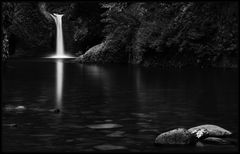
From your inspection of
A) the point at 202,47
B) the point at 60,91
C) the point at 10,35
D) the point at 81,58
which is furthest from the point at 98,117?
the point at 10,35

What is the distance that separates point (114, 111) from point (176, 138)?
7.02m

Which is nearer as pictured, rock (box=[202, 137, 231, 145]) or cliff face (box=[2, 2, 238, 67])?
rock (box=[202, 137, 231, 145])

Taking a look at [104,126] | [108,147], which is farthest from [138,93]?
[108,147]

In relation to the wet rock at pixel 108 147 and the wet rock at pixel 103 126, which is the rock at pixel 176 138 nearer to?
the wet rock at pixel 108 147

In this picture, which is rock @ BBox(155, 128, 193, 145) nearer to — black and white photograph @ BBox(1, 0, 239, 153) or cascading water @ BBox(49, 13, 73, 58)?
black and white photograph @ BBox(1, 0, 239, 153)

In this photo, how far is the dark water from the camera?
15.6 meters

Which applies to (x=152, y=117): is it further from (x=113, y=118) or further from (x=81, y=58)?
(x=81, y=58)

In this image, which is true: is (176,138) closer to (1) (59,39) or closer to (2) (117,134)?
(2) (117,134)

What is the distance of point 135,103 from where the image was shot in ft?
81.9

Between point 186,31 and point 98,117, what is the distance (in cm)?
3203

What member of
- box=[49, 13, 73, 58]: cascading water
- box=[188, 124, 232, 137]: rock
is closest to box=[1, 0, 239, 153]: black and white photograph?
box=[188, 124, 232, 137]: rock

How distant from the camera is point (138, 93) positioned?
29.3 meters

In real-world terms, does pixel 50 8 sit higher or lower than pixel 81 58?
higher

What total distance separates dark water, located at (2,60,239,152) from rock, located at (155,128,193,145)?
339 millimetres
